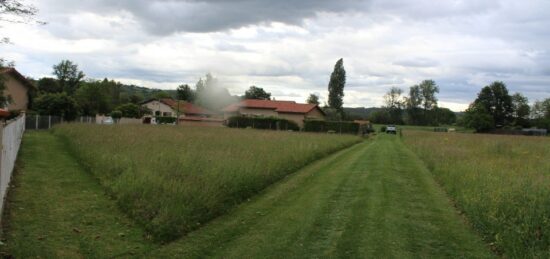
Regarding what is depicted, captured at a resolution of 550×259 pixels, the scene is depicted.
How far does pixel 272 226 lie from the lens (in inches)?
364

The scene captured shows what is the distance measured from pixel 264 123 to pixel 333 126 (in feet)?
34.2

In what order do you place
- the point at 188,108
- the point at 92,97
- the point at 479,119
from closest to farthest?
the point at 92,97
the point at 188,108
the point at 479,119

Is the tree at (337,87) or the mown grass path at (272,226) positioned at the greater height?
the tree at (337,87)

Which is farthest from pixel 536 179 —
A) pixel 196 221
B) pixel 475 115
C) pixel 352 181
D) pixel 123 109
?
pixel 475 115

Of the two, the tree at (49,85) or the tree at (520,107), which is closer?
the tree at (49,85)

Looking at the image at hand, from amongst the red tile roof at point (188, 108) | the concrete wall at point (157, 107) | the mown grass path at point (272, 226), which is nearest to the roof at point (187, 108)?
the red tile roof at point (188, 108)

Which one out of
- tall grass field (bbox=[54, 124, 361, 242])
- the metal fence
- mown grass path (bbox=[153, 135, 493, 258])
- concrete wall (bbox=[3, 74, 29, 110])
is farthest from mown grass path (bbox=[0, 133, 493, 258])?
concrete wall (bbox=[3, 74, 29, 110])

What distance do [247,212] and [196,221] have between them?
65.0 inches

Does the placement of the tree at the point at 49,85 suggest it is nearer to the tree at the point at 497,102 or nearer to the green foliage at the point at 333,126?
→ the green foliage at the point at 333,126

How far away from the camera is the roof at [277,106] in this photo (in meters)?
86.1

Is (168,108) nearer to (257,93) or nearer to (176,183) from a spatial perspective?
(257,93)

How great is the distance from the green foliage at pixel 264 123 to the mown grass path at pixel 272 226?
2095 inches

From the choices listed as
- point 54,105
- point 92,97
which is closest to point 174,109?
point 92,97

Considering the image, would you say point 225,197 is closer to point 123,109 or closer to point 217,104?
point 123,109
